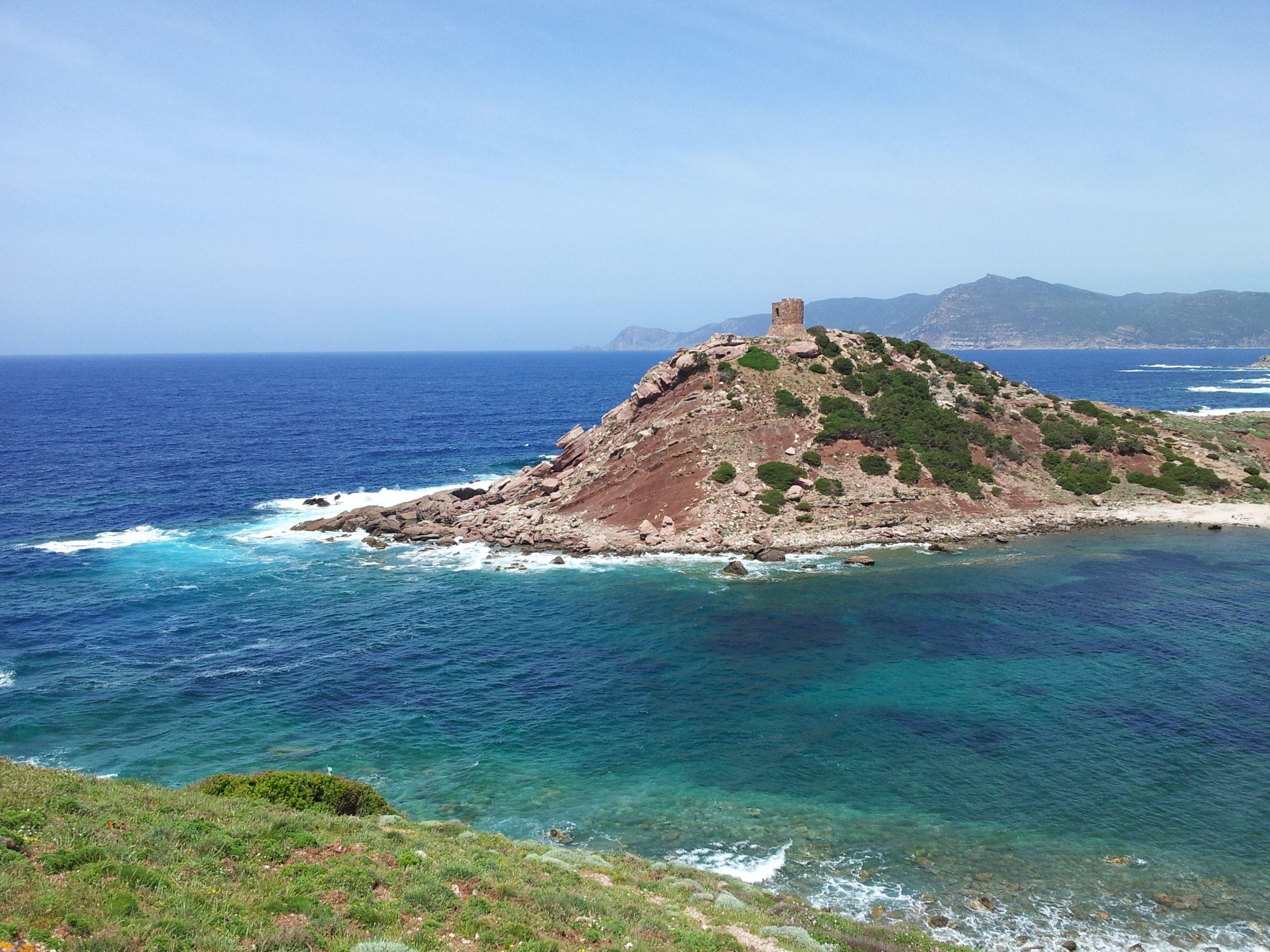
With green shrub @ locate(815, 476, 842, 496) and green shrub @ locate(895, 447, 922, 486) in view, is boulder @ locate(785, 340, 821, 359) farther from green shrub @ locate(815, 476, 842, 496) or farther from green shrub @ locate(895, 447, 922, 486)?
green shrub @ locate(815, 476, 842, 496)

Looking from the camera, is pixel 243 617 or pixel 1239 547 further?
pixel 1239 547

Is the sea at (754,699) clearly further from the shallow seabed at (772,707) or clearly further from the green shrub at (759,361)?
the green shrub at (759,361)

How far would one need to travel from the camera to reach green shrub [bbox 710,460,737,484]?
66562mm

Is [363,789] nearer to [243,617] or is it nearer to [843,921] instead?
[843,921]

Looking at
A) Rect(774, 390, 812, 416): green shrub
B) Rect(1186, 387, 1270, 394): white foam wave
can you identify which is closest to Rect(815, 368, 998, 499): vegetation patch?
Rect(774, 390, 812, 416): green shrub

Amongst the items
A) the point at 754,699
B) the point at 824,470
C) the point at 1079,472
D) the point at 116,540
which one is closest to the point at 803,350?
the point at 824,470

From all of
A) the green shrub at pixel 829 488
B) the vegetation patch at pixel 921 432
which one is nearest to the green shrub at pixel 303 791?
the green shrub at pixel 829 488

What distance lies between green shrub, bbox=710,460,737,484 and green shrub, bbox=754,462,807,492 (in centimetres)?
217

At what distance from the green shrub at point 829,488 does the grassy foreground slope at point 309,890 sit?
153 ft

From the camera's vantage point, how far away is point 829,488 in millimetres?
66375

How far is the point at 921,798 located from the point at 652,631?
62.5 feet

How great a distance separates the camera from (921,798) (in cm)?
2823

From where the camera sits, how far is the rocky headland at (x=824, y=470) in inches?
2505

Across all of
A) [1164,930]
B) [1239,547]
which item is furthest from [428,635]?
[1239,547]
